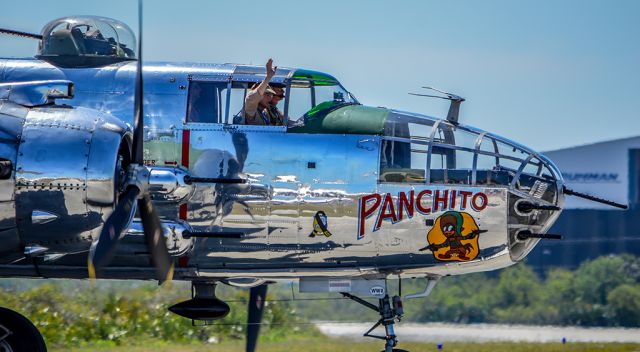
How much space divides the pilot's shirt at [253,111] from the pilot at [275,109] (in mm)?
100

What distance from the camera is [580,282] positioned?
28797mm

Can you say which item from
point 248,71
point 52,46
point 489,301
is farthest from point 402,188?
point 489,301

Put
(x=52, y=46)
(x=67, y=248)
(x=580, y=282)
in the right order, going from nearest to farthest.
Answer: (x=67, y=248) → (x=52, y=46) → (x=580, y=282)

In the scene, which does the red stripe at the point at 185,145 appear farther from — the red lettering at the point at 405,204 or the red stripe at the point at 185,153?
the red lettering at the point at 405,204

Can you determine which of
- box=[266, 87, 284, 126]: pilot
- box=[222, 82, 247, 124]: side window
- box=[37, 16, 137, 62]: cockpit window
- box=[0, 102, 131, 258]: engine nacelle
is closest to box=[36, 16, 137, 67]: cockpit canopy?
box=[37, 16, 137, 62]: cockpit window

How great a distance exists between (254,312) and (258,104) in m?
3.73

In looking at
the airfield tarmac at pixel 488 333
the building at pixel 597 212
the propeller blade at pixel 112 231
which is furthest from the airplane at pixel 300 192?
the building at pixel 597 212

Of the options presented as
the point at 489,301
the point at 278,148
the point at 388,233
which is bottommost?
the point at 489,301

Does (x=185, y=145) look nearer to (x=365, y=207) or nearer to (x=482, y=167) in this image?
(x=365, y=207)

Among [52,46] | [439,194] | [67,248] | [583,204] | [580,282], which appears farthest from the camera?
[583,204]

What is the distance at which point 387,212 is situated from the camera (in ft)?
49.2

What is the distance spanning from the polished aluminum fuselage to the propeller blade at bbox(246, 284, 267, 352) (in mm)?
2318

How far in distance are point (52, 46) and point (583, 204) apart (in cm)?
2684

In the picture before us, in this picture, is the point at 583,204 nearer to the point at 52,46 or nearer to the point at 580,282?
the point at 580,282
